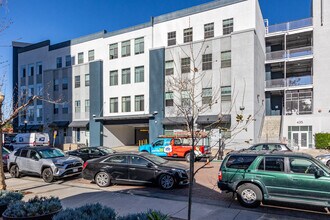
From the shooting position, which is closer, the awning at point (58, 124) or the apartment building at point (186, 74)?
the apartment building at point (186, 74)

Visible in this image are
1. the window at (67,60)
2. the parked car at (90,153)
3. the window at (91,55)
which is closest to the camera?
the parked car at (90,153)

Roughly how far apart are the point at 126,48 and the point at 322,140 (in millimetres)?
27027

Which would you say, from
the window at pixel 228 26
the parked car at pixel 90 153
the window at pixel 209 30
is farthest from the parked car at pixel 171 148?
the window at pixel 228 26

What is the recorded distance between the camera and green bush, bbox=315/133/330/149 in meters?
27.1

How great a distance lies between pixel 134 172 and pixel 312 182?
667 centimetres

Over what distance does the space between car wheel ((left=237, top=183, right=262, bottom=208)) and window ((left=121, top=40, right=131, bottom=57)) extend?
99.7 ft

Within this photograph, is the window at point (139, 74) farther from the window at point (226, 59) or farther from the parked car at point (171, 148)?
the parked car at point (171, 148)

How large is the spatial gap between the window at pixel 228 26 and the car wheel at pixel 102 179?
935 inches

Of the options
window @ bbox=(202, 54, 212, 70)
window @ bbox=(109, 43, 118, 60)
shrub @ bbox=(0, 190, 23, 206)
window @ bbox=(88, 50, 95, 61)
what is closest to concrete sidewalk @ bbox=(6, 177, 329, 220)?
shrub @ bbox=(0, 190, 23, 206)

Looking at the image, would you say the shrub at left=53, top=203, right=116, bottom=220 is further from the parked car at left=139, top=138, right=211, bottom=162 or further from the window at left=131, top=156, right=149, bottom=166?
the parked car at left=139, top=138, right=211, bottom=162

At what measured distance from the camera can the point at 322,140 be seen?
27500 mm

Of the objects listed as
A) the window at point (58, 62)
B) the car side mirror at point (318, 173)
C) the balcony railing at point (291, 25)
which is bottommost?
the car side mirror at point (318, 173)

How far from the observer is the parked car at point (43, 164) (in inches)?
482

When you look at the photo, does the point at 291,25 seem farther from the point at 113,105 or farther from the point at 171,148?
the point at 113,105
